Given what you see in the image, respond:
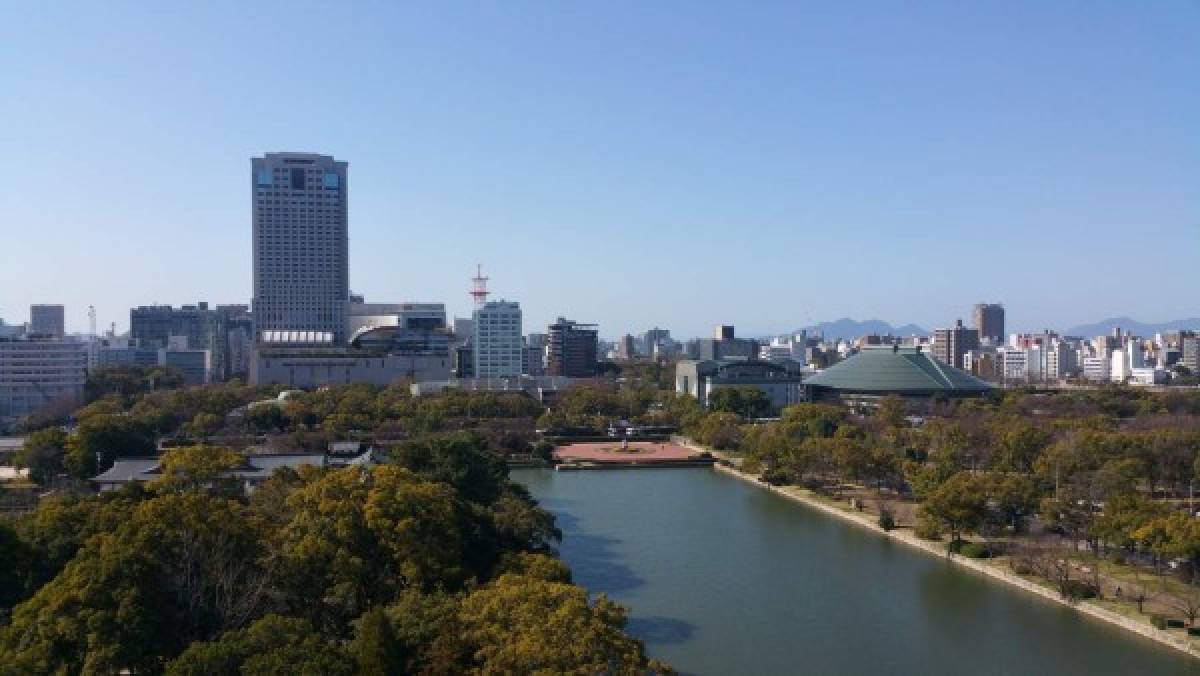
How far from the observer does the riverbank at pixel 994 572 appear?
936cm

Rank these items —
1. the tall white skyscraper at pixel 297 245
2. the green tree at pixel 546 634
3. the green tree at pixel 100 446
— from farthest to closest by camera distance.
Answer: the tall white skyscraper at pixel 297 245 < the green tree at pixel 100 446 < the green tree at pixel 546 634

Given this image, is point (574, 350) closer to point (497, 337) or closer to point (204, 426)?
point (497, 337)

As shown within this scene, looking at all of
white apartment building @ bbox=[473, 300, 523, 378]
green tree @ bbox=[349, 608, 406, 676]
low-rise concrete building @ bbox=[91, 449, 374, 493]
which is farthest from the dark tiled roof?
white apartment building @ bbox=[473, 300, 523, 378]

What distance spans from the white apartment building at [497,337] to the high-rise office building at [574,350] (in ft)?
26.4

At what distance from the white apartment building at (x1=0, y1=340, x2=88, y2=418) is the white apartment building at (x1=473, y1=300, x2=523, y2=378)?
668 inches

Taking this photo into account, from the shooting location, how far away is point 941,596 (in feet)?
37.1

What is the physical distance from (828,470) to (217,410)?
16.5 m

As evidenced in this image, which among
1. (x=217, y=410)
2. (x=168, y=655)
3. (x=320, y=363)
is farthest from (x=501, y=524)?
(x=320, y=363)

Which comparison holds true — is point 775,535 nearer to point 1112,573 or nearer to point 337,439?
point 1112,573

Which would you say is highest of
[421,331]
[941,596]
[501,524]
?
[421,331]

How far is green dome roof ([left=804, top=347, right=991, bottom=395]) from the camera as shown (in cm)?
3331

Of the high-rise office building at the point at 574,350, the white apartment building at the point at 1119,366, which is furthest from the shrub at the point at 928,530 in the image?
Answer: the white apartment building at the point at 1119,366

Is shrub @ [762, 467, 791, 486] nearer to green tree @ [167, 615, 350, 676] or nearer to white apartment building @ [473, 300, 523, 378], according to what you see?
green tree @ [167, 615, 350, 676]

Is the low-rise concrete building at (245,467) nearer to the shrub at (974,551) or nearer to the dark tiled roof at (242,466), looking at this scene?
the dark tiled roof at (242,466)
